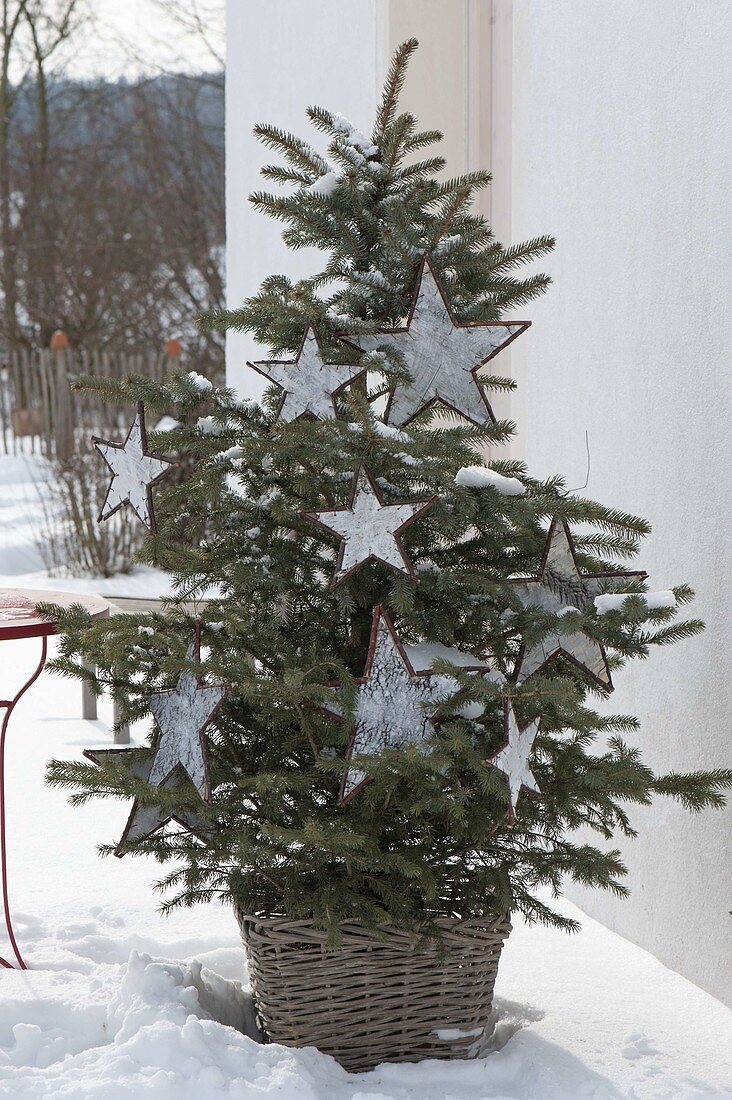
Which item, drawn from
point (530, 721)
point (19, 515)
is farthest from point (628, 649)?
point (19, 515)

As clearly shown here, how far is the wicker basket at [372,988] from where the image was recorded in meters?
2.16

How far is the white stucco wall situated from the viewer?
251 centimetres

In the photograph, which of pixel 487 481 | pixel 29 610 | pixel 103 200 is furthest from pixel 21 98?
pixel 487 481

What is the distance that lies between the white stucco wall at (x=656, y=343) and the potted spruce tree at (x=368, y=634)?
44 centimetres

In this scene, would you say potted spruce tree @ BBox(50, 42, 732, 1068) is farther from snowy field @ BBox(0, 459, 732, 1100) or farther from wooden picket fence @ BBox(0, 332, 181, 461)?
wooden picket fence @ BBox(0, 332, 181, 461)

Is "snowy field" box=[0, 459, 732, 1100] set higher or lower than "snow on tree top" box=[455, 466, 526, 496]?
lower

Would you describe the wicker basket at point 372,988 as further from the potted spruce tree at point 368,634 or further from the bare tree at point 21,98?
the bare tree at point 21,98

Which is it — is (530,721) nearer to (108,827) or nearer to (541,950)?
(541,950)

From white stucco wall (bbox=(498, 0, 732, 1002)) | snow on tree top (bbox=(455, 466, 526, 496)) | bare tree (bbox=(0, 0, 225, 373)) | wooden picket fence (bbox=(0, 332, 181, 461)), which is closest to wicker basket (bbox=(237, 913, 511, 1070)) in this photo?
white stucco wall (bbox=(498, 0, 732, 1002))

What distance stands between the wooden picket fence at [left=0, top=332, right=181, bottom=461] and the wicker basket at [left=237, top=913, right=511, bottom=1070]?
907 cm

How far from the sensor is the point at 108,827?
13.1 feet

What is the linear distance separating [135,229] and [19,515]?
5.53 metres

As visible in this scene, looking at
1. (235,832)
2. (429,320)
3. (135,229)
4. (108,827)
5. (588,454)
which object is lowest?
(108,827)

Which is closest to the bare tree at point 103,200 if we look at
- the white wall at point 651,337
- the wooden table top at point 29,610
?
the white wall at point 651,337
